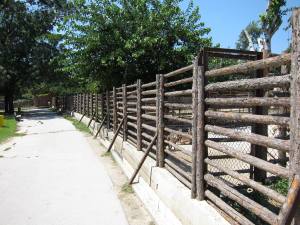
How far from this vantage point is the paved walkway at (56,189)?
6344 mm

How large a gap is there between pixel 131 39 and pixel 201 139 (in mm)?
12069

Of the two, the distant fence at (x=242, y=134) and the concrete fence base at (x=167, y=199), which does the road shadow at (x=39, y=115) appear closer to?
the concrete fence base at (x=167, y=199)

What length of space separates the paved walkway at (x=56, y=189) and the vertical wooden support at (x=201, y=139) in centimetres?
168

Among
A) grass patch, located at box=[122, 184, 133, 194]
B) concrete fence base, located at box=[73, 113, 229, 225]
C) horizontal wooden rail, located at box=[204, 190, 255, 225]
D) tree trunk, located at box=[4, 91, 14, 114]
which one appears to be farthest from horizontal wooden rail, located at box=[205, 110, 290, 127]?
tree trunk, located at box=[4, 91, 14, 114]

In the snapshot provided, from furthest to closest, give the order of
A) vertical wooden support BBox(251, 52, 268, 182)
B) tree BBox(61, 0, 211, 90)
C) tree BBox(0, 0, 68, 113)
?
tree BBox(0, 0, 68, 113)
tree BBox(61, 0, 211, 90)
vertical wooden support BBox(251, 52, 268, 182)

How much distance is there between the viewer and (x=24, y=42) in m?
38.2

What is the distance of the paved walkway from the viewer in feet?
20.8

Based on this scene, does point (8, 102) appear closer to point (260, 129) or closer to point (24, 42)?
point (24, 42)

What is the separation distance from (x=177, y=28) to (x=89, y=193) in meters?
11.0

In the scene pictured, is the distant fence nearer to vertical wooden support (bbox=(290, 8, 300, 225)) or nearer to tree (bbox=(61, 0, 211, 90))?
vertical wooden support (bbox=(290, 8, 300, 225))

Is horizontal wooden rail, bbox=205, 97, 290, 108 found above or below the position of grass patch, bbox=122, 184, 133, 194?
above

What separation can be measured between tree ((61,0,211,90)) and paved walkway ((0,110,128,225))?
4.92 m

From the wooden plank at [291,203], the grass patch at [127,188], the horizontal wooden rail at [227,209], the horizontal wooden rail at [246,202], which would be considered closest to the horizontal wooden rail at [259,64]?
the wooden plank at [291,203]

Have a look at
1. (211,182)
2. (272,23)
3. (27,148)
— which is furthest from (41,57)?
(211,182)
